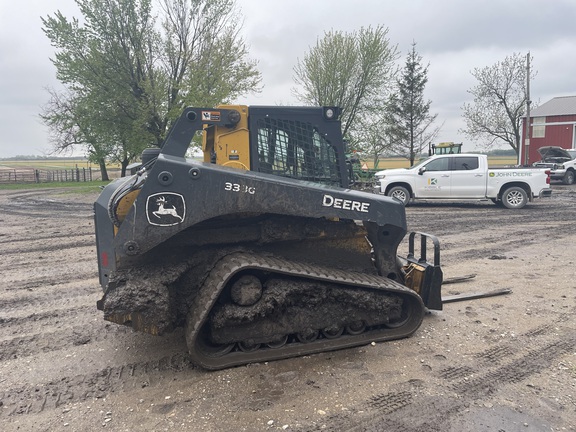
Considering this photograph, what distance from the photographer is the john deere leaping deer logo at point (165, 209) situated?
3.41 metres

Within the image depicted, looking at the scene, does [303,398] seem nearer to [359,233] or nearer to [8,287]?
[359,233]

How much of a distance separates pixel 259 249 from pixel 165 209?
1.03 meters

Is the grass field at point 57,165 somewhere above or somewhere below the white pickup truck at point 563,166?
above

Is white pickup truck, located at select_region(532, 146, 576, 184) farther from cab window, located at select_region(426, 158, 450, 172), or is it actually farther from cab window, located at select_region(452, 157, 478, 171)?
cab window, located at select_region(426, 158, 450, 172)

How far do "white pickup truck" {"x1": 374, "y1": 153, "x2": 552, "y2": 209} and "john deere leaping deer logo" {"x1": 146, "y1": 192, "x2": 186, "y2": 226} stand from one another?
1220cm

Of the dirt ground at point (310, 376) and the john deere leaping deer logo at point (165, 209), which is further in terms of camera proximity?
the john deere leaping deer logo at point (165, 209)

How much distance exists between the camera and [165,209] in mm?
3430

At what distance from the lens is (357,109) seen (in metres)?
28.1

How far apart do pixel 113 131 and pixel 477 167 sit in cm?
1641

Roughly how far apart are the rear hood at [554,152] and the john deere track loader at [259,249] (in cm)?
2386

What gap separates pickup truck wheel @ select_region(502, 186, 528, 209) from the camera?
1410cm

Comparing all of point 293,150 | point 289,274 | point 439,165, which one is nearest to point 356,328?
point 289,274

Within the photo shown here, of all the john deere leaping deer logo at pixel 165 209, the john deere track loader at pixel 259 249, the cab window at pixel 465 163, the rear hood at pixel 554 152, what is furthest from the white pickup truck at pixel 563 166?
the john deere leaping deer logo at pixel 165 209

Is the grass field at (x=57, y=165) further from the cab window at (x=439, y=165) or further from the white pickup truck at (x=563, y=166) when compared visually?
the white pickup truck at (x=563, y=166)
